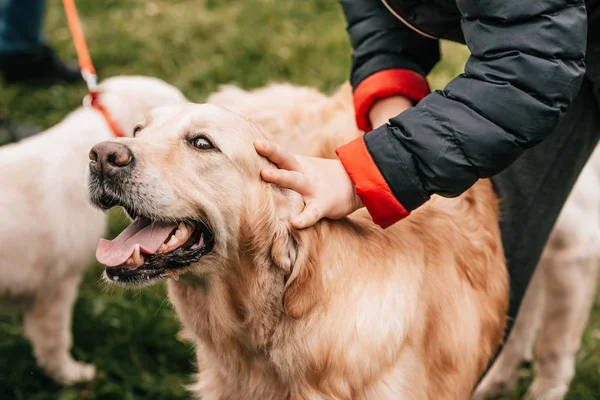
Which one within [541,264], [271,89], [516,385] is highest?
[271,89]

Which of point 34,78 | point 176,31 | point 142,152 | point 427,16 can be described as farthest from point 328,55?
point 142,152

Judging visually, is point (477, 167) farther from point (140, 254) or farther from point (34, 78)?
point (34, 78)

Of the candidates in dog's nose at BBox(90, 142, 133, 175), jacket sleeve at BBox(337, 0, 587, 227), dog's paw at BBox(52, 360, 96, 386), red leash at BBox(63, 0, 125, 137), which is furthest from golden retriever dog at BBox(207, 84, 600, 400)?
dog's paw at BBox(52, 360, 96, 386)

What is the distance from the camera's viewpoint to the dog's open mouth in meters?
1.89

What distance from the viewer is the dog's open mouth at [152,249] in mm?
1891

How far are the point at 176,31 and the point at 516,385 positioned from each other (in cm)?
414

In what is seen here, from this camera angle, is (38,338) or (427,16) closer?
(427,16)

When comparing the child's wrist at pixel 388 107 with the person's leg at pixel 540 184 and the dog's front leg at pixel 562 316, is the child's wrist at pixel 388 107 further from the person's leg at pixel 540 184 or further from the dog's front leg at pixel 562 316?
the dog's front leg at pixel 562 316

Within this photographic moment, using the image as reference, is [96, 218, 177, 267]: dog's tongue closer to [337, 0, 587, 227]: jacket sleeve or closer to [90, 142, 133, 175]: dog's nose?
[90, 142, 133, 175]: dog's nose

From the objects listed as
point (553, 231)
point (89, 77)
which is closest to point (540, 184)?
point (553, 231)

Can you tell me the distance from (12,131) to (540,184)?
3499 millimetres

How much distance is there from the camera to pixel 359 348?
1.96 metres

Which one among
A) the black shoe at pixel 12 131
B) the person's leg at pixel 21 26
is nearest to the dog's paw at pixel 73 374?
the black shoe at pixel 12 131

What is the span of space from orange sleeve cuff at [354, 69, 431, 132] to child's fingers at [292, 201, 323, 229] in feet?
1.98
